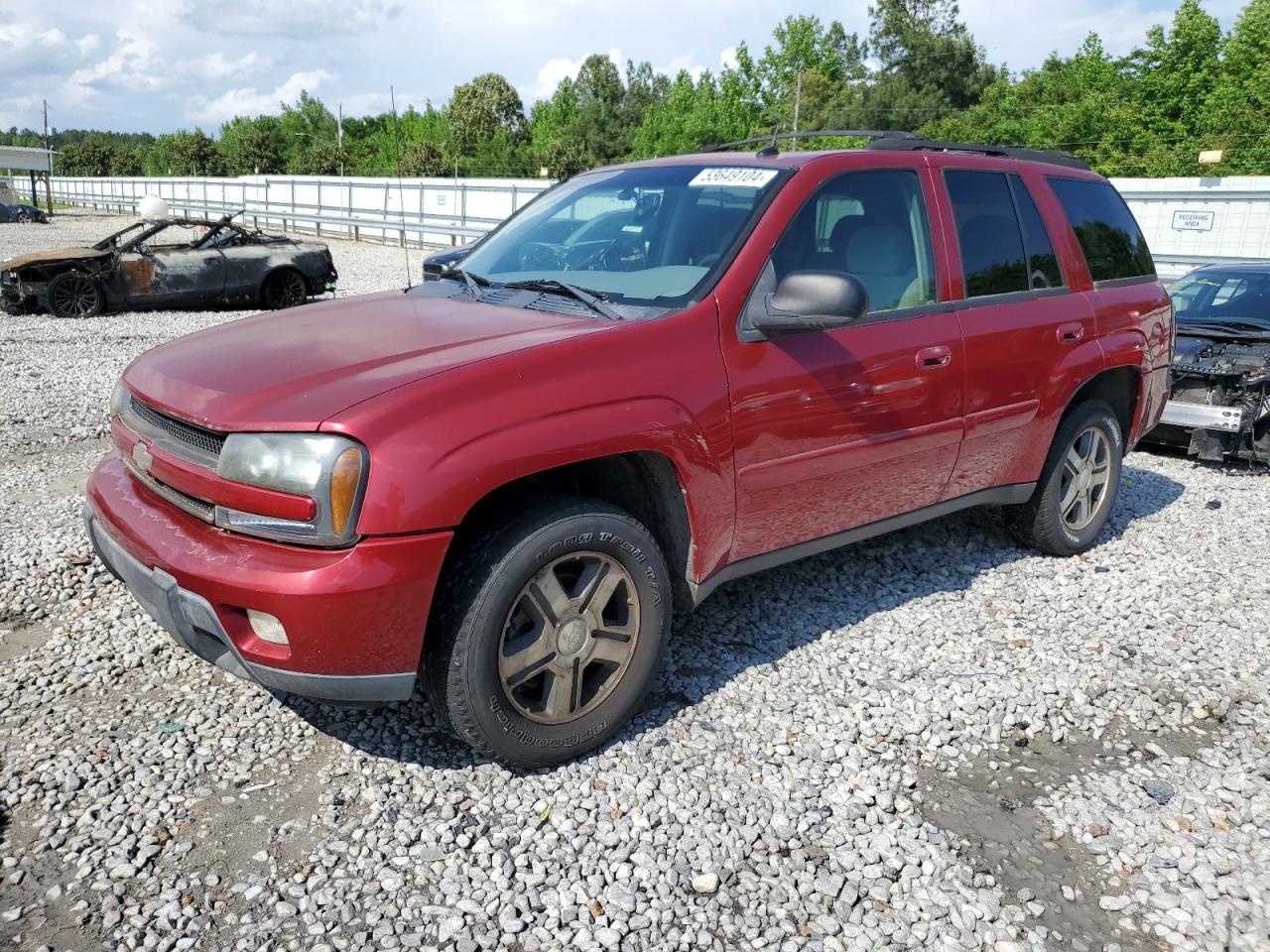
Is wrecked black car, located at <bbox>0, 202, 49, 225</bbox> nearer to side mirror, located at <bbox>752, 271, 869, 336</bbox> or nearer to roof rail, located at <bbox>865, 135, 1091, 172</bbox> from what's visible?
roof rail, located at <bbox>865, 135, 1091, 172</bbox>

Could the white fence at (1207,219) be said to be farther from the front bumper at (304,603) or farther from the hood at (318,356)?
the front bumper at (304,603)

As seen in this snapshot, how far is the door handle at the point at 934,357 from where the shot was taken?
153 inches

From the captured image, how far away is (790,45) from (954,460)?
281ft

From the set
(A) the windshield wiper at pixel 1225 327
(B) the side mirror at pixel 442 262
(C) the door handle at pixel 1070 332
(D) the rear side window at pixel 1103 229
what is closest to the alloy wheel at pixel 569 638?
(B) the side mirror at pixel 442 262

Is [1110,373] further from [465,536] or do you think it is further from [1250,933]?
[465,536]

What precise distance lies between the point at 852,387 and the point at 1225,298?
20.5 feet

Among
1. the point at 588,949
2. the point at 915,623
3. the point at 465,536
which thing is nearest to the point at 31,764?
the point at 465,536

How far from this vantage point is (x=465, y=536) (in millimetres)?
2957

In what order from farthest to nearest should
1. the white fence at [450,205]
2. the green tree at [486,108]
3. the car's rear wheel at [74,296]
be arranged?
the green tree at [486,108] → the white fence at [450,205] → the car's rear wheel at [74,296]

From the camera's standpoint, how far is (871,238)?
3.92m

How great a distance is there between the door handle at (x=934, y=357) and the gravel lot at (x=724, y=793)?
1.18 meters

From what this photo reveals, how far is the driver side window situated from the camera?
12.0 feet

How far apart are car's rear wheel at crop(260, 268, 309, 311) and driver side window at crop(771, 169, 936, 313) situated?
1166cm

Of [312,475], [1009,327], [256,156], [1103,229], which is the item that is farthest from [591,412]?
[256,156]
